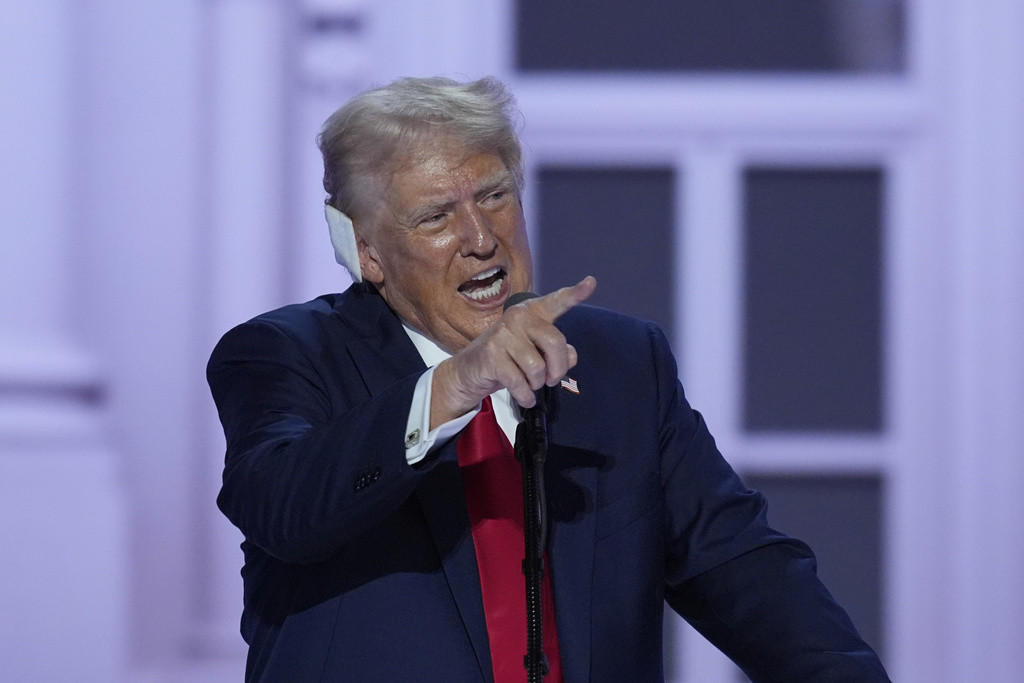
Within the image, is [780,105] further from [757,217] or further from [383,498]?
[383,498]

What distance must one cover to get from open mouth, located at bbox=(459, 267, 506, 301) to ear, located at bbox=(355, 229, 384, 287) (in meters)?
0.18

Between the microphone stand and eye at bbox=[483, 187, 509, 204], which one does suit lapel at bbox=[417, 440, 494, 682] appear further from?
eye at bbox=[483, 187, 509, 204]

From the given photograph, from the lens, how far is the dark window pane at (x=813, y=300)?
3643 millimetres

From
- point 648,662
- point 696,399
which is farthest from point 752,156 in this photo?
point 648,662

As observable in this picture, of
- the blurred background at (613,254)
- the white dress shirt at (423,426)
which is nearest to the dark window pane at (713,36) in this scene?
the blurred background at (613,254)

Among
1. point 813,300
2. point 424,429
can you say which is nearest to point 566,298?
point 424,429

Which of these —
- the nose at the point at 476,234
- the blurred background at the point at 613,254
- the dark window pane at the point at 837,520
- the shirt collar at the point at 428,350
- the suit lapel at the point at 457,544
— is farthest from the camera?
the dark window pane at the point at 837,520

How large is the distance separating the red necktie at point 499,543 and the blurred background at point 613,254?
5.11 ft

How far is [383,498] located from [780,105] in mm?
2528

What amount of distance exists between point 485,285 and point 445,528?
361 millimetres

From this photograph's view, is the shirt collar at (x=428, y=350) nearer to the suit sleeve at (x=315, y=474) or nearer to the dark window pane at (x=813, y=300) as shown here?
the suit sleeve at (x=315, y=474)

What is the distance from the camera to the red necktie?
1.63 meters

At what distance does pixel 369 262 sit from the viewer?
1.94m

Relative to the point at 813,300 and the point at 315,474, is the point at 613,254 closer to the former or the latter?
the point at 813,300
